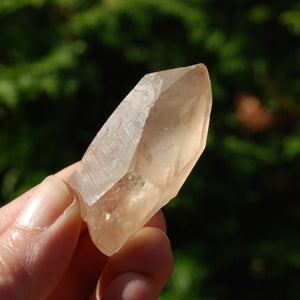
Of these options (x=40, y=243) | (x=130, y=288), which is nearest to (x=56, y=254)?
(x=40, y=243)

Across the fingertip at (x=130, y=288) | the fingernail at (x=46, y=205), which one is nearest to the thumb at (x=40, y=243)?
the fingernail at (x=46, y=205)

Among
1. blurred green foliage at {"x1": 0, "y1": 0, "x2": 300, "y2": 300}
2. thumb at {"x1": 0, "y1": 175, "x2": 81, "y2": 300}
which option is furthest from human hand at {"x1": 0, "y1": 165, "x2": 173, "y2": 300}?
blurred green foliage at {"x1": 0, "y1": 0, "x2": 300, "y2": 300}

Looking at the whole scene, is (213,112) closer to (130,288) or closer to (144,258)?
(144,258)

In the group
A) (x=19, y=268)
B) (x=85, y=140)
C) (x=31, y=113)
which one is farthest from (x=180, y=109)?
(x=31, y=113)

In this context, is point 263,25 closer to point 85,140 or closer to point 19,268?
point 85,140

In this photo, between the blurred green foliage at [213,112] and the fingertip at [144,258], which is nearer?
the fingertip at [144,258]

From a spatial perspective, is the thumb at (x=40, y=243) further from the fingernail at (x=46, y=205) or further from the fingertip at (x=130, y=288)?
the fingertip at (x=130, y=288)

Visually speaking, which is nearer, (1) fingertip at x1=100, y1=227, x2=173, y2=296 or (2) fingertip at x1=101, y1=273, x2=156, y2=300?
(2) fingertip at x1=101, y1=273, x2=156, y2=300

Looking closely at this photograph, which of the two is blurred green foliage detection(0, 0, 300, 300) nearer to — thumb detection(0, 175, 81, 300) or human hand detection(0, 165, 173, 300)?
human hand detection(0, 165, 173, 300)
